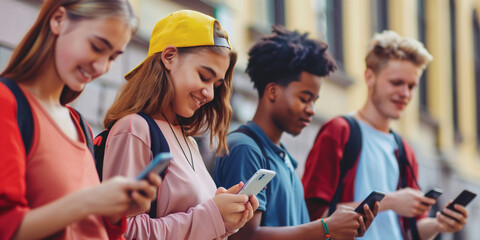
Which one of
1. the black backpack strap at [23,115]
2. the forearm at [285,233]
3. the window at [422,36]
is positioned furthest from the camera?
the window at [422,36]

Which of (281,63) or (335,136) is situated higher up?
(281,63)

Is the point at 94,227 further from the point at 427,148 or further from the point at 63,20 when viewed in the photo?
the point at 427,148

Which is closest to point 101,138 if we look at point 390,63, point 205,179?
point 205,179

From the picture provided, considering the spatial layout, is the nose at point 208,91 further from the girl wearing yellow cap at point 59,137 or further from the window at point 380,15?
the window at point 380,15

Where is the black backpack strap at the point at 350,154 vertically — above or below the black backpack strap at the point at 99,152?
below

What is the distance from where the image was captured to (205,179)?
2.49 metres

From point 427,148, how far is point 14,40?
10221 millimetres

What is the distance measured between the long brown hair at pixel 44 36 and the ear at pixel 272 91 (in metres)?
1.44

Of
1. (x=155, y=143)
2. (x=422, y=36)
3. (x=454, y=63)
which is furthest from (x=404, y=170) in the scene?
(x=454, y=63)

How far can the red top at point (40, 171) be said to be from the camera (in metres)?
1.66

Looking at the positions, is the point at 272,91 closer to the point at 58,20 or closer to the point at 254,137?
the point at 254,137

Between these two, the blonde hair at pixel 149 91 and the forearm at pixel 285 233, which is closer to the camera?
the blonde hair at pixel 149 91

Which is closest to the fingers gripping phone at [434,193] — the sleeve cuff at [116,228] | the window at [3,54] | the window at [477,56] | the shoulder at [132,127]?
the shoulder at [132,127]

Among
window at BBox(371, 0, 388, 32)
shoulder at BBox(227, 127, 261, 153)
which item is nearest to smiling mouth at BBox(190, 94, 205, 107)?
shoulder at BBox(227, 127, 261, 153)
